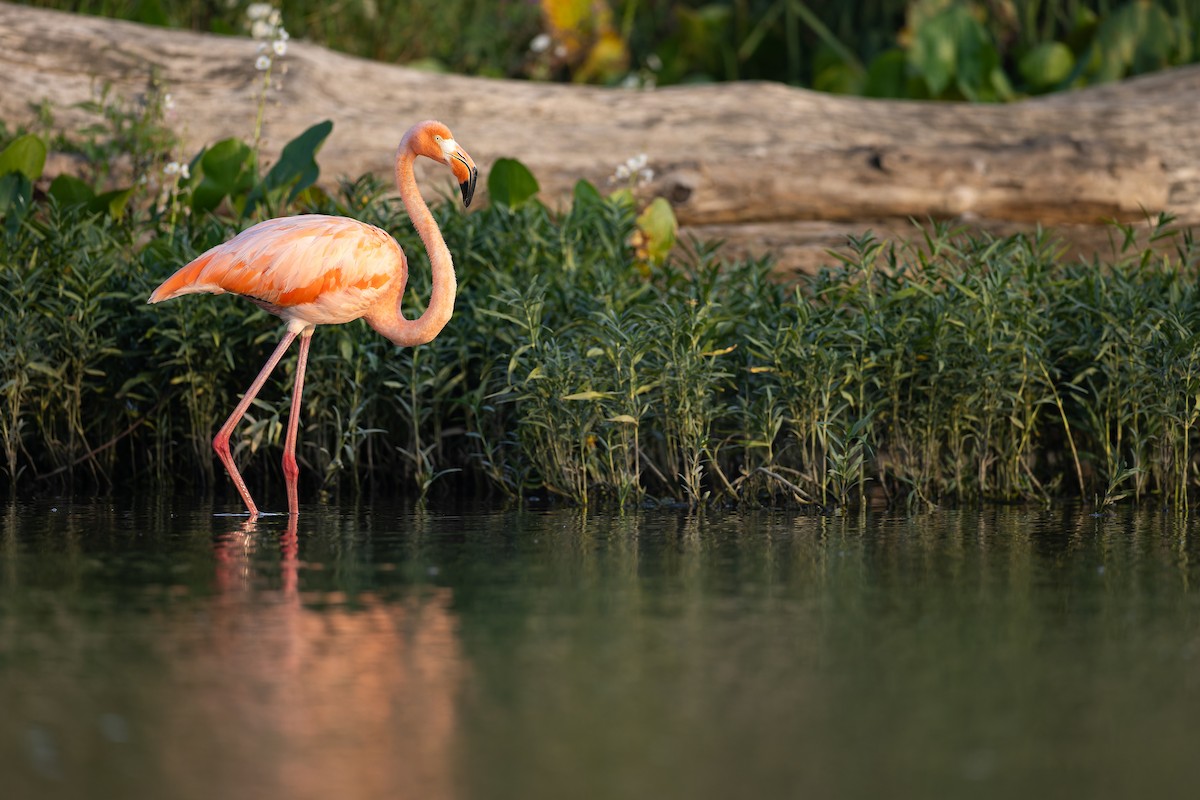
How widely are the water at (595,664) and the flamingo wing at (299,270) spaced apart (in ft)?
3.43

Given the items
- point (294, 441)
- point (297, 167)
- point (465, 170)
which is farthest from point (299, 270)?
point (297, 167)

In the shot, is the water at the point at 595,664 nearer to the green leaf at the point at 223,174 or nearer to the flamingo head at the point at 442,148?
the flamingo head at the point at 442,148

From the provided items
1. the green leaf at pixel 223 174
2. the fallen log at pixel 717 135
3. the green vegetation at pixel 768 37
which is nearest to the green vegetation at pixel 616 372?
the green leaf at pixel 223 174

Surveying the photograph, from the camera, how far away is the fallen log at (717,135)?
9.20m

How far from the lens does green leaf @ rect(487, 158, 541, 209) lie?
8422 mm

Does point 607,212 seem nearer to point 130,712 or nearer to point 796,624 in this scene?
point 796,624

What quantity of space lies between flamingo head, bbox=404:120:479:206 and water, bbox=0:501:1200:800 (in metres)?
1.63

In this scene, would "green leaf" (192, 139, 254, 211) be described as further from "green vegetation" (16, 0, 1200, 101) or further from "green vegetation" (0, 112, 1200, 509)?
"green vegetation" (16, 0, 1200, 101)

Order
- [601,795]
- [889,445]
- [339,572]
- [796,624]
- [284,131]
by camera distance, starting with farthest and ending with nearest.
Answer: [284,131]
[889,445]
[339,572]
[796,624]
[601,795]

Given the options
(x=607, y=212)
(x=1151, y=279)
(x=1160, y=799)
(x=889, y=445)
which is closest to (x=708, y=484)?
(x=889, y=445)

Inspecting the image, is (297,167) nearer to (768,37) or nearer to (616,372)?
(616,372)

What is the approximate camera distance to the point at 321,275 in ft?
20.5

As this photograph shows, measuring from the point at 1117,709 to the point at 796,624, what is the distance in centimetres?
101

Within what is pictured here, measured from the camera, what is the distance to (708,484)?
7.20 metres
